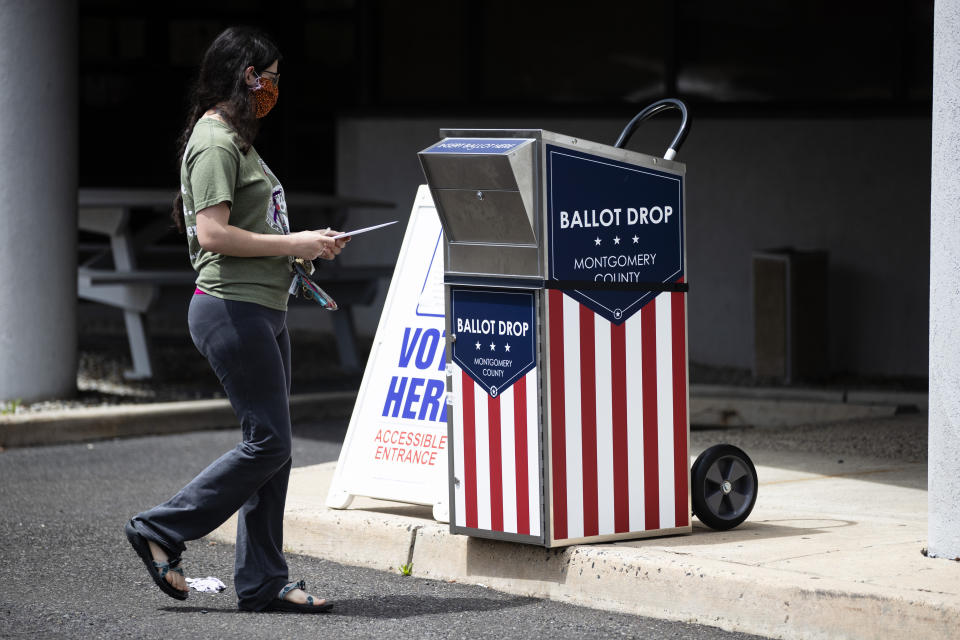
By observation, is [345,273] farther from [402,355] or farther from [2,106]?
[402,355]

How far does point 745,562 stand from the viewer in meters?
5.23

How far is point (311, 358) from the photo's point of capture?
504 inches

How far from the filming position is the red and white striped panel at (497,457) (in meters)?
5.34

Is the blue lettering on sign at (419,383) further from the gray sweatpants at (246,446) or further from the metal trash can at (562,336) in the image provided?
the gray sweatpants at (246,446)

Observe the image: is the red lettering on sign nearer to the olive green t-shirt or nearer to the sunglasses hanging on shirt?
the sunglasses hanging on shirt

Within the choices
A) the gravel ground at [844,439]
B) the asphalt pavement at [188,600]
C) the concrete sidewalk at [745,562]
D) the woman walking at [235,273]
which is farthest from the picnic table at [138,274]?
the woman walking at [235,273]

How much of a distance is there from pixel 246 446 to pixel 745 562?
1700 mm

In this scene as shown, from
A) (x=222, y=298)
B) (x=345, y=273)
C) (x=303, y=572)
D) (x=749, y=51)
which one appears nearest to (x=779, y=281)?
(x=749, y=51)

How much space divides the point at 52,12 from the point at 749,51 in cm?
522

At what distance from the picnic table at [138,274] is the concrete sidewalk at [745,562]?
4.31 metres

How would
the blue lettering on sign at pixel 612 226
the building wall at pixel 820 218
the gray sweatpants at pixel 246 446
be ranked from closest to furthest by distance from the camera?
the gray sweatpants at pixel 246 446 → the blue lettering on sign at pixel 612 226 → the building wall at pixel 820 218

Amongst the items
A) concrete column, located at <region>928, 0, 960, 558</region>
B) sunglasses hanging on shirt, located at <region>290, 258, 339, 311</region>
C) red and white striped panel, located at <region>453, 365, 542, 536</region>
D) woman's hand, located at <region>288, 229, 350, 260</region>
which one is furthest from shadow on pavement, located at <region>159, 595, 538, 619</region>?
concrete column, located at <region>928, 0, 960, 558</region>

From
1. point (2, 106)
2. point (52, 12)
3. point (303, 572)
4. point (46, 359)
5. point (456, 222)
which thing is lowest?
point (303, 572)

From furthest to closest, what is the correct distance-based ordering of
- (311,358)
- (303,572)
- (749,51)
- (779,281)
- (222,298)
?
(311,358) < (749,51) < (779,281) < (303,572) < (222,298)
